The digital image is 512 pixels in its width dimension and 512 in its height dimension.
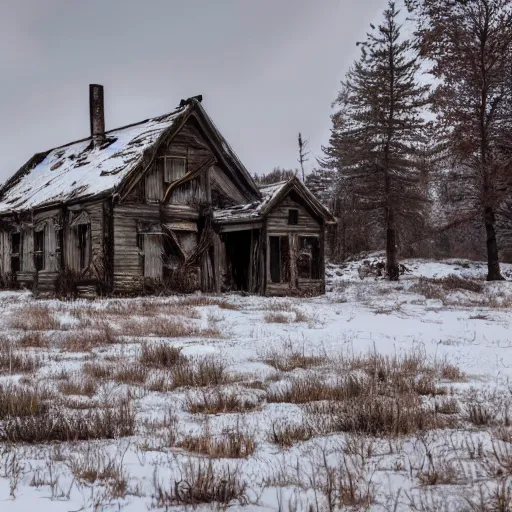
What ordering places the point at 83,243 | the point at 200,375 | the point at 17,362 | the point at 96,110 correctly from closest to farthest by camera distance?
1. the point at 200,375
2. the point at 17,362
3. the point at 83,243
4. the point at 96,110

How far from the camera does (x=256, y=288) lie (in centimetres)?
2066

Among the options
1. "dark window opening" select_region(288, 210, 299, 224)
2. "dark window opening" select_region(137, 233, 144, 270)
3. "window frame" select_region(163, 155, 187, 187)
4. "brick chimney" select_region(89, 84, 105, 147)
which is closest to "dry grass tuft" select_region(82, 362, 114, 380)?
"dark window opening" select_region(137, 233, 144, 270)

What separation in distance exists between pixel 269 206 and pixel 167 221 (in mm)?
3755

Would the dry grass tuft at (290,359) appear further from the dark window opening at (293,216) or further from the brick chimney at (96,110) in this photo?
the brick chimney at (96,110)

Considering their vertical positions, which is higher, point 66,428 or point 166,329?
point 166,329

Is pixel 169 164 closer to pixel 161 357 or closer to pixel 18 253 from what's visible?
pixel 18 253

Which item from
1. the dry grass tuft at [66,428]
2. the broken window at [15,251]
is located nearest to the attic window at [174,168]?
the broken window at [15,251]

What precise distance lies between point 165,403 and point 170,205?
15857 mm

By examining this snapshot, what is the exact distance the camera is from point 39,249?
75.2 ft

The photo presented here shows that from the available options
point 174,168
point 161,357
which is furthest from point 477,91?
point 161,357

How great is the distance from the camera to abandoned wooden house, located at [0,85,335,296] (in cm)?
1975

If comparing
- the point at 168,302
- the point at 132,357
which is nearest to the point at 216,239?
the point at 168,302

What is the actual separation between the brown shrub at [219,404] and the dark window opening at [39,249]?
1886 cm

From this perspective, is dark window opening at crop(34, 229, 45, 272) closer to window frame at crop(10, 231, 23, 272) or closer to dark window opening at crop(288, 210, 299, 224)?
window frame at crop(10, 231, 23, 272)
